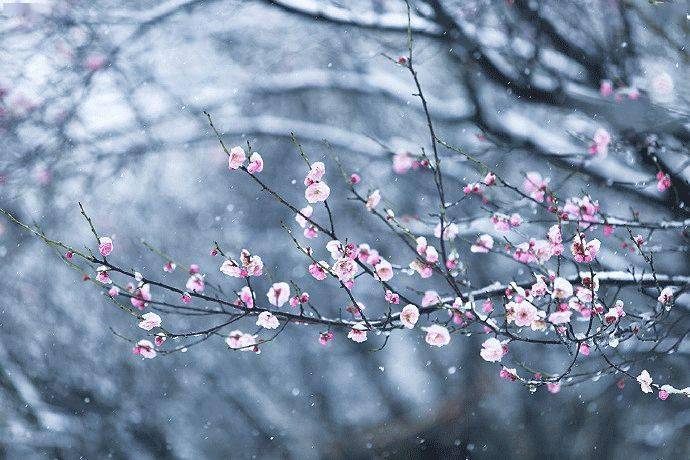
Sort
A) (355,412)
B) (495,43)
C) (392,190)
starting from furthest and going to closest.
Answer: (355,412)
(392,190)
(495,43)

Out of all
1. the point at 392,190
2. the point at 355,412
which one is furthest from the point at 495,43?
the point at 355,412

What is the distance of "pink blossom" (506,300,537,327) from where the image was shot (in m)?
2.46

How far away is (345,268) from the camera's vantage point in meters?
2.53

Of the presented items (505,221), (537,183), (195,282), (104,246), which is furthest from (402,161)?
(104,246)

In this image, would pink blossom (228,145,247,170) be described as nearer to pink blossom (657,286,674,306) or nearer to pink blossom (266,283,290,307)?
pink blossom (266,283,290,307)

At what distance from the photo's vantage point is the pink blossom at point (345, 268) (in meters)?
2.50

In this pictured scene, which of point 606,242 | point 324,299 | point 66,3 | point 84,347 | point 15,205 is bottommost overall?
point 84,347

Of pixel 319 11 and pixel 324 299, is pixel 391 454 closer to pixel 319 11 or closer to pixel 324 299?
pixel 324 299

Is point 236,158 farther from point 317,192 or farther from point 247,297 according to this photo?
point 247,297

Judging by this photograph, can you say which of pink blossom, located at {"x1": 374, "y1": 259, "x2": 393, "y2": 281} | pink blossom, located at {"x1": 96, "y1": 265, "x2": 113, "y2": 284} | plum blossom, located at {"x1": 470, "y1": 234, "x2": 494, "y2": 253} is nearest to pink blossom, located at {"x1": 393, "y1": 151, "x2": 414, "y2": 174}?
plum blossom, located at {"x1": 470, "y1": 234, "x2": 494, "y2": 253}

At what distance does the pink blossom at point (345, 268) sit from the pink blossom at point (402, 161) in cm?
236

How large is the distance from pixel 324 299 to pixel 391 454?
2.03 metres

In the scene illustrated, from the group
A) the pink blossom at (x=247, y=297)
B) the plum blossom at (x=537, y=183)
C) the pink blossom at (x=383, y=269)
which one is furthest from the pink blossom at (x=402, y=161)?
the pink blossom at (x=247, y=297)

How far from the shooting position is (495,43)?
4.57 meters
